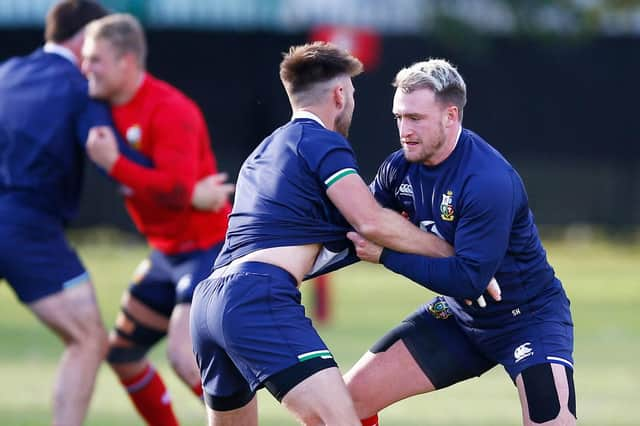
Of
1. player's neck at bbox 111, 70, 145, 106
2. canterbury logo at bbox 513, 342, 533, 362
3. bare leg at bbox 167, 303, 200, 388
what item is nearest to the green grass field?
bare leg at bbox 167, 303, 200, 388

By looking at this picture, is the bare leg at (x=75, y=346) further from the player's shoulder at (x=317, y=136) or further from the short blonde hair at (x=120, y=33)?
the player's shoulder at (x=317, y=136)

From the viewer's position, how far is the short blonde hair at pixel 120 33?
23.4 ft

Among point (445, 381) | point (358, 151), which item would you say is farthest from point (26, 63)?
point (358, 151)

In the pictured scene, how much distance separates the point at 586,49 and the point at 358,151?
14.3 ft

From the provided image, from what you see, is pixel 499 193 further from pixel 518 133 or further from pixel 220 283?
pixel 518 133

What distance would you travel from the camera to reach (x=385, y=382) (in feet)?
20.2

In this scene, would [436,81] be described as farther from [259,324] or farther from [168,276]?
[168,276]

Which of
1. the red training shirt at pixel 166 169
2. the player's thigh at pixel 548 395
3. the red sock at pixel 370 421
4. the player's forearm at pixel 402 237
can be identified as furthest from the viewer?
the red training shirt at pixel 166 169

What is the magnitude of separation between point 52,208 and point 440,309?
7.44 feet

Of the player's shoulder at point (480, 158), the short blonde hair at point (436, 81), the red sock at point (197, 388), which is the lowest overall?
the red sock at point (197, 388)

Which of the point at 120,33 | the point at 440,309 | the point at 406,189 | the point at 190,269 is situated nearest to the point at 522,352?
the point at 440,309

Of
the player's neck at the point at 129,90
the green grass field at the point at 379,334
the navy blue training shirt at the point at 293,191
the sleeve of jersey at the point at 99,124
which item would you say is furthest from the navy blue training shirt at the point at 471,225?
the green grass field at the point at 379,334

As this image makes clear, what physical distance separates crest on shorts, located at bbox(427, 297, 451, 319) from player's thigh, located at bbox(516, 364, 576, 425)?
55cm

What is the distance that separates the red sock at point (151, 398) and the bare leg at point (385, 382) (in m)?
1.76
